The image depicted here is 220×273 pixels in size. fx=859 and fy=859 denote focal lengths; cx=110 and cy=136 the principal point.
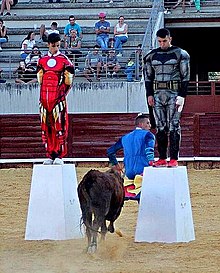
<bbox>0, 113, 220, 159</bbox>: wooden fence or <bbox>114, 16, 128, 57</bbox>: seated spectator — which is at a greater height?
<bbox>114, 16, 128, 57</bbox>: seated spectator

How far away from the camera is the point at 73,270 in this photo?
563 centimetres

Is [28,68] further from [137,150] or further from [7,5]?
[137,150]

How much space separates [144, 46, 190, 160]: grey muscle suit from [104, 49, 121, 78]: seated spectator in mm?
9164

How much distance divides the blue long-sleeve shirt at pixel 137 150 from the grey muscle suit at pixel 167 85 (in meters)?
0.11

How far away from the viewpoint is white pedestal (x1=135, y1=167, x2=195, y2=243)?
683cm

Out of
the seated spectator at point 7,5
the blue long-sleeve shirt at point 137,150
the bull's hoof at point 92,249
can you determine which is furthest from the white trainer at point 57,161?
the seated spectator at point 7,5

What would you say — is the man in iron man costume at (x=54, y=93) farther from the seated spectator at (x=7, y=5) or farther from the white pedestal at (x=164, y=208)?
the seated spectator at (x=7, y=5)

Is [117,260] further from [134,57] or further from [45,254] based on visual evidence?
[134,57]

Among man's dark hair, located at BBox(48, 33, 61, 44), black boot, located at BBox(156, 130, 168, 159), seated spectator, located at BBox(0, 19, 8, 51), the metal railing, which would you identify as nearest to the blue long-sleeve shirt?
black boot, located at BBox(156, 130, 168, 159)

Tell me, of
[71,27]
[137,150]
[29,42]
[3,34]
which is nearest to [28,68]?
[29,42]

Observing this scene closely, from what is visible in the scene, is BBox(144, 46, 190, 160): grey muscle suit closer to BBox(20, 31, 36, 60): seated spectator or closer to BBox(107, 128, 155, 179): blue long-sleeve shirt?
BBox(107, 128, 155, 179): blue long-sleeve shirt

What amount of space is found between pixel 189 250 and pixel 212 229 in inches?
49.1

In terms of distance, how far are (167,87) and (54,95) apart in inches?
37.9

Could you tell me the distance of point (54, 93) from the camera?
7184 millimetres
